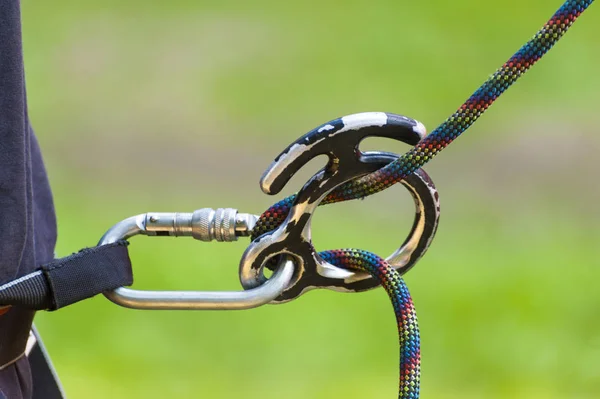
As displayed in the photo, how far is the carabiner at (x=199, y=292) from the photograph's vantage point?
498mm

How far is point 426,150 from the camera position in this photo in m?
0.48

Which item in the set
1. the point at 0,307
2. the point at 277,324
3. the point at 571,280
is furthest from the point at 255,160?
the point at 0,307

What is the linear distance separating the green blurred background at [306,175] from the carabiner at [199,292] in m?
1.08

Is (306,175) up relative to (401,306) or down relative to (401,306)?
up

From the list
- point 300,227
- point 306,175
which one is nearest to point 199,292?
point 300,227

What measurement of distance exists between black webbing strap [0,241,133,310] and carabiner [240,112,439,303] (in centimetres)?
8

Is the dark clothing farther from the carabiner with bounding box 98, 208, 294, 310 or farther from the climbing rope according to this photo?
the climbing rope

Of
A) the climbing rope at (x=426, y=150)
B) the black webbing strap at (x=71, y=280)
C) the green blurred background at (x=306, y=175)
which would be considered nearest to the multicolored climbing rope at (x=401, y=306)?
the climbing rope at (x=426, y=150)

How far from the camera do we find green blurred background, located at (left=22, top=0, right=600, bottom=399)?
1620 millimetres

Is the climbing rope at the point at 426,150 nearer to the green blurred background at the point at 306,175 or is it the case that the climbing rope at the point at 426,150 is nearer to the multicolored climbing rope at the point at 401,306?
the multicolored climbing rope at the point at 401,306

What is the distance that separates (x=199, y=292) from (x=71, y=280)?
8 cm

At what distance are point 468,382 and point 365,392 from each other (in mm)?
195

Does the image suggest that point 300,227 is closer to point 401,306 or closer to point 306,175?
point 401,306

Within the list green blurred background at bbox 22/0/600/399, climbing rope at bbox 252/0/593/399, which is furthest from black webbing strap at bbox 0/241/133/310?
green blurred background at bbox 22/0/600/399
